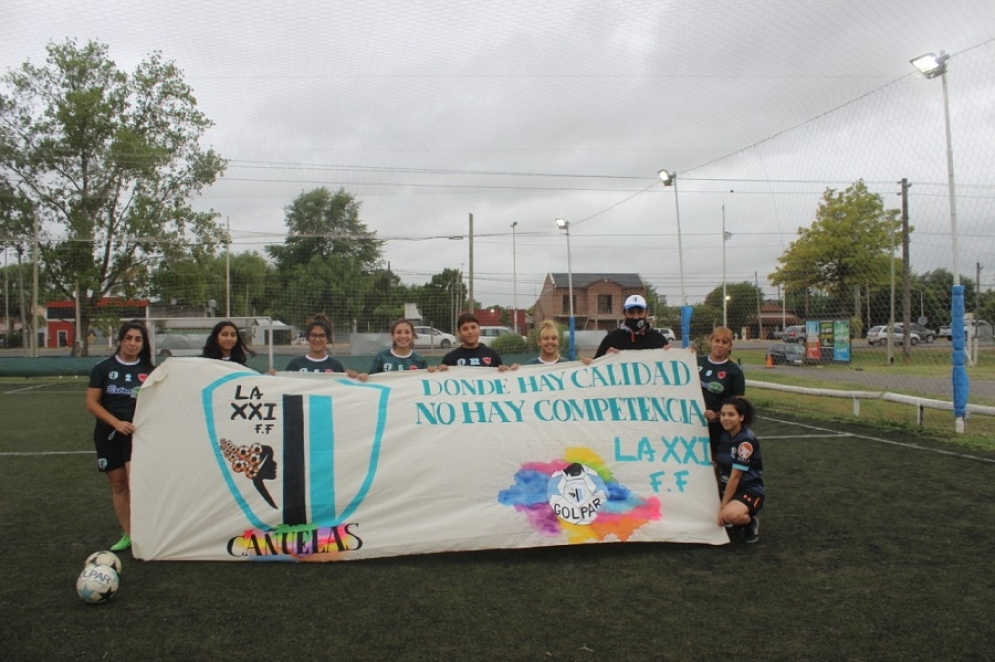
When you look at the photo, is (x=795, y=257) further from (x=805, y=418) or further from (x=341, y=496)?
(x=341, y=496)

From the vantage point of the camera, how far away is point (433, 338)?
21.4 meters

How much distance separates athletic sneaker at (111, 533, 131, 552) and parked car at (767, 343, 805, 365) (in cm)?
2140

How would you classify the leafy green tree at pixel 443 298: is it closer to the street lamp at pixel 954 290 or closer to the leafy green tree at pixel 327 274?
the leafy green tree at pixel 327 274

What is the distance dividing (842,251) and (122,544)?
21.4m

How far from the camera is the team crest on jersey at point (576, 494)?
14.3ft

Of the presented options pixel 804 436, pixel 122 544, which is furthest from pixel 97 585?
pixel 804 436

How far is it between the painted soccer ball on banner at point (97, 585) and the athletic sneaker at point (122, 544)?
Result: 2.84 ft

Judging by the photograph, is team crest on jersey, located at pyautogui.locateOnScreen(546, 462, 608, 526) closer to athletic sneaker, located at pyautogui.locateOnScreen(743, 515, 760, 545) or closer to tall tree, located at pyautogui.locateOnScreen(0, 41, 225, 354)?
athletic sneaker, located at pyautogui.locateOnScreen(743, 515, 760, 545)

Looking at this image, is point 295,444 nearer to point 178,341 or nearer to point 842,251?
point 178,341

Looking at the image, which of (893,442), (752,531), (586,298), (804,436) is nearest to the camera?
(752,531)

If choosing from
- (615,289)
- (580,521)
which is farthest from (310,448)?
(615,289)

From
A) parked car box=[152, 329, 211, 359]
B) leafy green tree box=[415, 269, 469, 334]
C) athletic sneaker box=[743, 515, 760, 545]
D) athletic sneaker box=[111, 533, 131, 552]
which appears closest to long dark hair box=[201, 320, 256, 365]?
athletic sneaker box=[111, 533, 131, 552]

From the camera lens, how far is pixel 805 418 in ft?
35.8

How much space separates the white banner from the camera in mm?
4227
